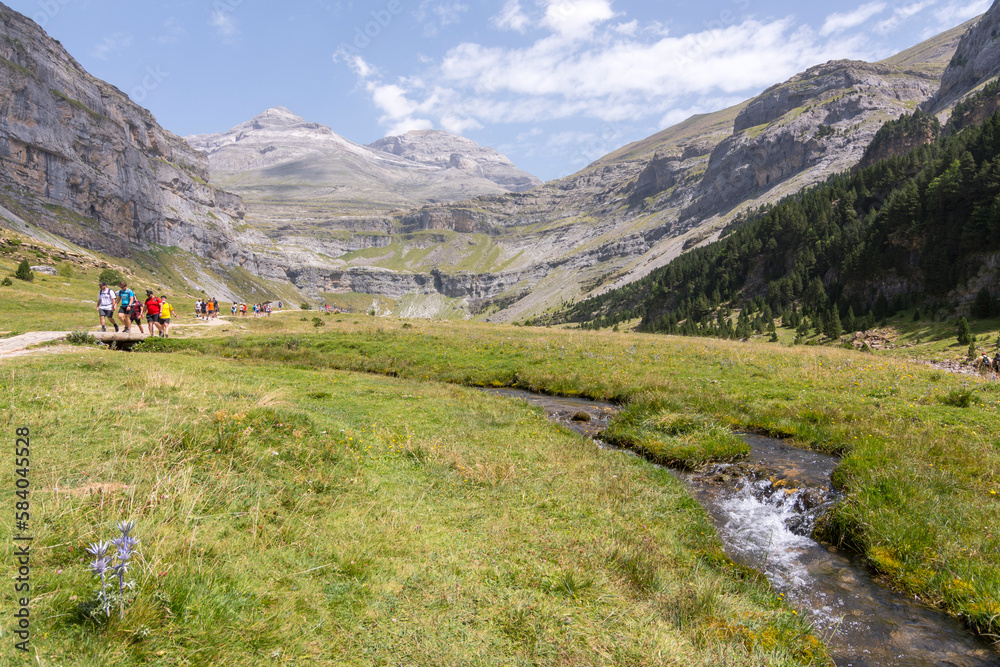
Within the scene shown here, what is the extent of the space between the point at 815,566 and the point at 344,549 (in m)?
9.03

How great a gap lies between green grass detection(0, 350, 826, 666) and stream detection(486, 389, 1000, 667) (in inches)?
27.6

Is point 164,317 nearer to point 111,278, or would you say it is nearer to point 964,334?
point 111,278

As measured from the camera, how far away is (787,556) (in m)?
8.92

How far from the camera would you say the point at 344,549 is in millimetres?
6371

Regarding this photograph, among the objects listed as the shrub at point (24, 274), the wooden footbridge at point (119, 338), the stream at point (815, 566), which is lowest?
the stream at point (815, 566)

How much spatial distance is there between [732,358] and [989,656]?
2241cm

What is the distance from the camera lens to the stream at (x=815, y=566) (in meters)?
6.47

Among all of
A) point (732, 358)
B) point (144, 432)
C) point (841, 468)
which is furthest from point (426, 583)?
point (732, 358)

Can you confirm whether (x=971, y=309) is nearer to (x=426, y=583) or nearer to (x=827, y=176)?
(x=426, y=583)

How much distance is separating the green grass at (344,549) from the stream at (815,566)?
0.70 metres

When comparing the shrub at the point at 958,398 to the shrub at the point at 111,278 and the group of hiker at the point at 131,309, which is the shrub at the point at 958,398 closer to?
the group of hiker at the point at 131,309

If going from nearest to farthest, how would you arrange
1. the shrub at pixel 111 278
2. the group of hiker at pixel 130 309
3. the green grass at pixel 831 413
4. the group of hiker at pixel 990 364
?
1. the green grass at pixel 831 413
2. the group of hiker at pixel 990 364
3. the group of hiker at pixel 130 309
4. the shrub at pixel 111 278

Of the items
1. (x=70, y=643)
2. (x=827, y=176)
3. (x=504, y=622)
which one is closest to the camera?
(x=70, y=643)

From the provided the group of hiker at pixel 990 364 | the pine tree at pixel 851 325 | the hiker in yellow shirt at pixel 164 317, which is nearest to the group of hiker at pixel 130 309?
the hiker in yellow shirt at pixel 164 317
